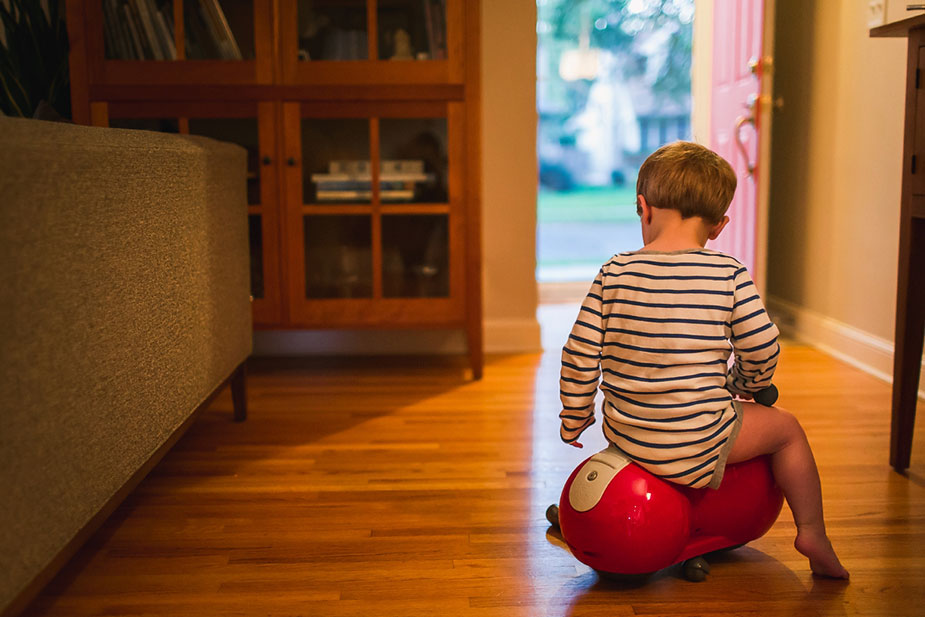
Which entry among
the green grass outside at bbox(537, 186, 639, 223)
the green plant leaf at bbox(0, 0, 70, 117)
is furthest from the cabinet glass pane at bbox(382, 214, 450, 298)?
the green grass outside at bbox(537, 186, 639, 223)

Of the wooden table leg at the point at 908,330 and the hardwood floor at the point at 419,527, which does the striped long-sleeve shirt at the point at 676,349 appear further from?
the wooden table leg at the point at 908,330

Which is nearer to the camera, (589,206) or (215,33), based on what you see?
(215,33)

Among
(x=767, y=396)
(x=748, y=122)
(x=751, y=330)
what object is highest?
(x=748, y=122)

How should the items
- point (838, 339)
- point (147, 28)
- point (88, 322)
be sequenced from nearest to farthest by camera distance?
point (88, 322) → point (147, 28) → point (838, 339)

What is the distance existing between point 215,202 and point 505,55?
1474 mm

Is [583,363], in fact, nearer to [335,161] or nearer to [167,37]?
[335,161]

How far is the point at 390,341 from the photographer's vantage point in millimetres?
3098

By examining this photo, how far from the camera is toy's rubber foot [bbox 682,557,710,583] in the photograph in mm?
1364

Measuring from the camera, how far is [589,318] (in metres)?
1.33

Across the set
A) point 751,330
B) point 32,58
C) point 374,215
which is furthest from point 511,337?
point 751,330

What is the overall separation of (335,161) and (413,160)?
0.23 metres

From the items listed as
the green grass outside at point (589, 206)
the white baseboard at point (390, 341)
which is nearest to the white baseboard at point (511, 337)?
the white baseboard at point (390, 341)

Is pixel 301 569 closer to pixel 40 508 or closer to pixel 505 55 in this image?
pixel 40 508

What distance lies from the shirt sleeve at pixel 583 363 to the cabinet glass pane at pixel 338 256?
54.8 inches
